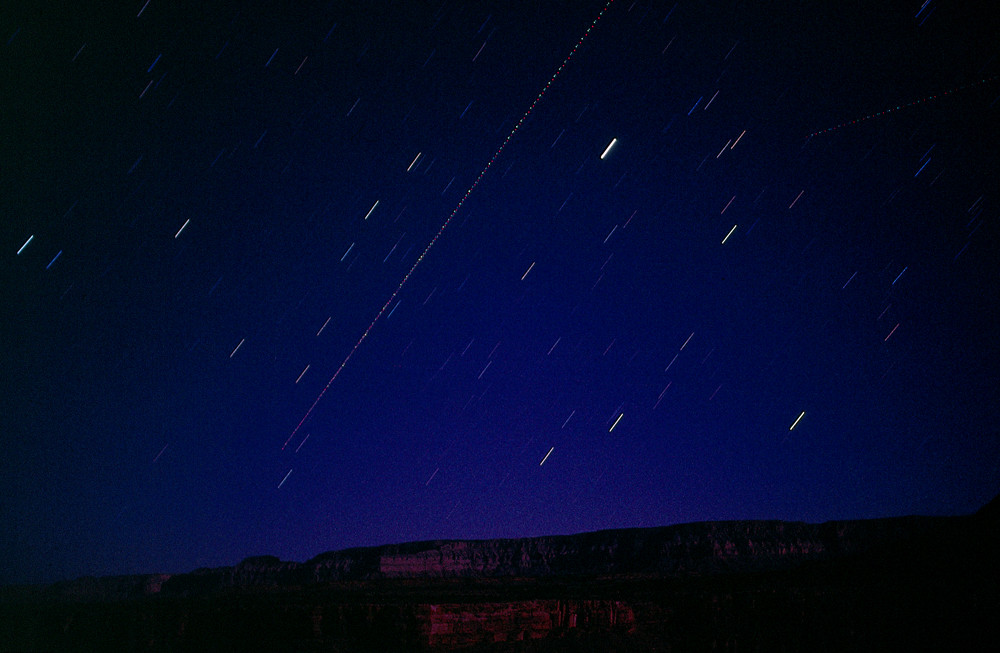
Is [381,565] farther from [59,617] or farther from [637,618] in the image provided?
[637,618]

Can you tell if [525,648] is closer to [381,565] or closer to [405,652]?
[405,652]

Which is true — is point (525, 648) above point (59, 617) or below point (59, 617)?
below

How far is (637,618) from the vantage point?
29.6m

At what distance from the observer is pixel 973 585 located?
2461 centimetres

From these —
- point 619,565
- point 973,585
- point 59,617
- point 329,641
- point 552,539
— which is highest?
point 552,539

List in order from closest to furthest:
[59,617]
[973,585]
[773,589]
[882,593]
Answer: [973,585], [882,593], [773,589], [59,617]

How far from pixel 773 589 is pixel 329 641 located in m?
20.5

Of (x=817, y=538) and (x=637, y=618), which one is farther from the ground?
(x=817, y=538)

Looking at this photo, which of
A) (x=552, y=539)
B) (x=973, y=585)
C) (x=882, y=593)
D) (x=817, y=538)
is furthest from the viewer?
(x=552, y=539)

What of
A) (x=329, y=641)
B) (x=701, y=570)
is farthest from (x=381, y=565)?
(x=329, y=641)

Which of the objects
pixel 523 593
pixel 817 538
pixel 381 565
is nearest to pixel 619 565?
pixel 817 538

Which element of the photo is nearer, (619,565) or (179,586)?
(619,565)

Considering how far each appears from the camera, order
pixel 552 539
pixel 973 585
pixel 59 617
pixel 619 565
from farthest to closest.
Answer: pixel 552 539, pixel 619 565, pixel 59 617, pixel 973 585

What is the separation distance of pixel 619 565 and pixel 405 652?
2194 inches
